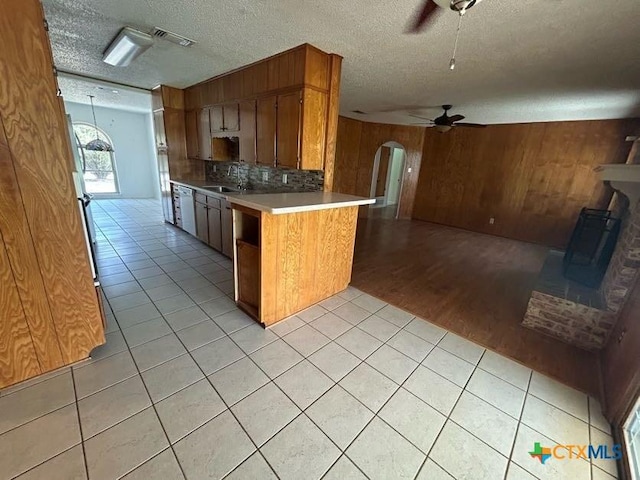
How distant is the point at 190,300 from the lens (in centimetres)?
260

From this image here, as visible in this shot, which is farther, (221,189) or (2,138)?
(221,189)

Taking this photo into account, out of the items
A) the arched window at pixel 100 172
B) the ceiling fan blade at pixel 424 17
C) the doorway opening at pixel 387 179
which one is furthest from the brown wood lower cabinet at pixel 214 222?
the arched window at pixel 100 172

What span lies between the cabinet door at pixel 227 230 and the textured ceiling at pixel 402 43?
5.51ft

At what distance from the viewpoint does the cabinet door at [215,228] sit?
140 inches

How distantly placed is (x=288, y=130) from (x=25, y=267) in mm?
2287

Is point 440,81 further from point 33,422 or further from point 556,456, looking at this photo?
point 33,422

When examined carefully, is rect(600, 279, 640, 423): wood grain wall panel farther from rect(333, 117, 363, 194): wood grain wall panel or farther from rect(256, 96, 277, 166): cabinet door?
rect(333, 117, 363, 194): wood grain wall panel

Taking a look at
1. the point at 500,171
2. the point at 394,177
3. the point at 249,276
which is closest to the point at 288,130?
the point at 249,276

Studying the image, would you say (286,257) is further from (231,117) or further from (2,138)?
(231,117)

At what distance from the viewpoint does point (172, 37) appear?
2.47 meters

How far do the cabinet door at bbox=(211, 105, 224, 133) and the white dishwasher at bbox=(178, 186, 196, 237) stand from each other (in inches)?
39.3

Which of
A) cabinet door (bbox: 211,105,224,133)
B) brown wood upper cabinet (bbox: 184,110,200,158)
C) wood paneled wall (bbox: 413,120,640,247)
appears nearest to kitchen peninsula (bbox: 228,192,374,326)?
cabinet door (bbox: 211,105,224,133)

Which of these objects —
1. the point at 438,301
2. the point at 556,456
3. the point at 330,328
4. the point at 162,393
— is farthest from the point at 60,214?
the point at 438,301

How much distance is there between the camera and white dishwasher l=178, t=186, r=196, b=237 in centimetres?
413
